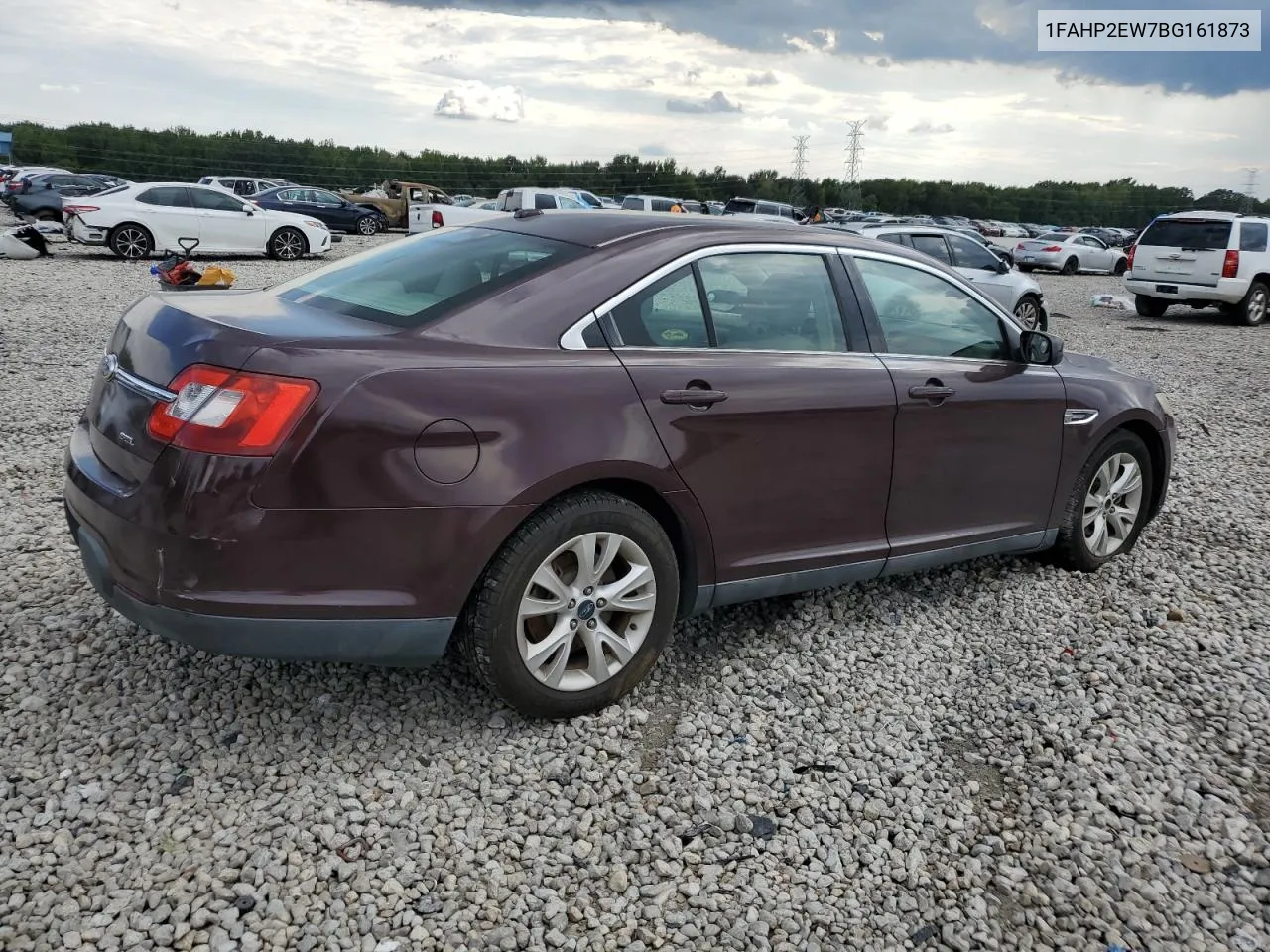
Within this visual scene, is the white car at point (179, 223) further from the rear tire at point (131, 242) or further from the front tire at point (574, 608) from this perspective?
the front tire at point (574, 608)

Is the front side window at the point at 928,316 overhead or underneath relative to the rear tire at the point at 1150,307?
overhead

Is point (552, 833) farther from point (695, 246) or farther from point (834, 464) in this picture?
point (695, 246)

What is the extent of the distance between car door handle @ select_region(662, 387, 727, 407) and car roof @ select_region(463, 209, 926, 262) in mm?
579

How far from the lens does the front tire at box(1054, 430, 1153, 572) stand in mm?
4688

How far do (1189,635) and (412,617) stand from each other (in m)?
3.34

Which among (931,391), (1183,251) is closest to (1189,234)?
(1183,251)

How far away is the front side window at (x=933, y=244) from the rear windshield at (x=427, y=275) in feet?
34.3

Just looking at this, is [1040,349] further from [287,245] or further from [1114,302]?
[287,245]

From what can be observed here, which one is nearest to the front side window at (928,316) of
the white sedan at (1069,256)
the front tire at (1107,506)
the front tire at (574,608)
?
the front tire at (1107,506)

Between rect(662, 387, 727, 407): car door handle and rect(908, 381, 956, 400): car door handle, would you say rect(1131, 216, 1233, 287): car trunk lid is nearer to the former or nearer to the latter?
rect(908, 381, 956, 400): car door handle

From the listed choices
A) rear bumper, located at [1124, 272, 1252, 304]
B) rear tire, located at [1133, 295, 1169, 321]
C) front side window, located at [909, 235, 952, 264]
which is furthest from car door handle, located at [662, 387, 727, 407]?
rear tire, located at [1133, 295, 1169, 321]

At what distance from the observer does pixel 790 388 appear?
3492 millimetres

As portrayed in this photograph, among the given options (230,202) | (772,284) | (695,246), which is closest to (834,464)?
(772,284)

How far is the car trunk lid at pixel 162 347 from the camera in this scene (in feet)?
8.96
